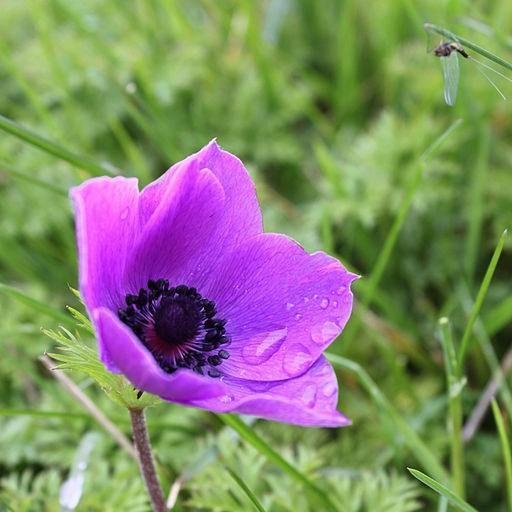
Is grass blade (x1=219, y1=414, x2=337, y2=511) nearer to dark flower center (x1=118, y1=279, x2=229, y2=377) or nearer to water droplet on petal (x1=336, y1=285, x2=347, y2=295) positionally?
dark flower center (x1=118, y1=279, x2=229, y2=377)

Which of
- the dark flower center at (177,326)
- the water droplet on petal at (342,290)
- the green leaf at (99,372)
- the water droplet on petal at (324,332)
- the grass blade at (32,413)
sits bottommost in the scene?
the grass blade at (32,413)

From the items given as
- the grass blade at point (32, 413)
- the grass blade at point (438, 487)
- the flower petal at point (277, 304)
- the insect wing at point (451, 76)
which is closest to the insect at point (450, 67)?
the insect wing at point (451, 76)

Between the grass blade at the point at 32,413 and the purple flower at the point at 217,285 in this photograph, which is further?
the grass blade at the point at 32,413

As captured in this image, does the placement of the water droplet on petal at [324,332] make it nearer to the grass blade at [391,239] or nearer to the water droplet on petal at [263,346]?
the water droplet on petal at [263,346]

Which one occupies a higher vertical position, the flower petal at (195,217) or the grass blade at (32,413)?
the flower petal at (195,217)

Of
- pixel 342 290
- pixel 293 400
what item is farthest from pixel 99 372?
pixel 342 290

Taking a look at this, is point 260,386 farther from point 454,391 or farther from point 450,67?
point 450,67

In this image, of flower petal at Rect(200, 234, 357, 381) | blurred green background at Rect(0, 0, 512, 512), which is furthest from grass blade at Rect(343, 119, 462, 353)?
flower petal at Rect(200, 234, 357, 381)
